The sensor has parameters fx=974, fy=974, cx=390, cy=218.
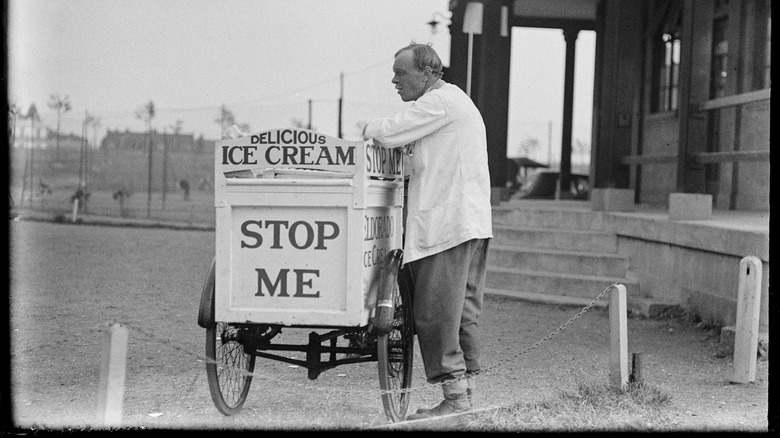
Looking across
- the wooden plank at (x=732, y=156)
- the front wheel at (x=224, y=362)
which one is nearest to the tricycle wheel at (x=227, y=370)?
the front wheel at (x=224, y=362)

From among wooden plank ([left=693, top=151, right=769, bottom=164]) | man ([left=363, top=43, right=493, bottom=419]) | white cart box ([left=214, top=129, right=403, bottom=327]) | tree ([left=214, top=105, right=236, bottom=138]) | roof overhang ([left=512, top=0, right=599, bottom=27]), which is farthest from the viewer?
tree ([left=214, top=105, right=236, bottom=138])

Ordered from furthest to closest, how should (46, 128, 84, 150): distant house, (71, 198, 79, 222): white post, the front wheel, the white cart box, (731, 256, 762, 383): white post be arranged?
(46, 128, 84, 150): distant house → (71, 198, 79, 222): white post → (731, 256, 762, 383): white post → the front wheel → the white cart box

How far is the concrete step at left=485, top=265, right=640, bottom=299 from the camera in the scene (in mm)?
9789

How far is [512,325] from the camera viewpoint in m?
8.68

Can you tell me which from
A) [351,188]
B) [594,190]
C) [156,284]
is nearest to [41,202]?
[156,284]

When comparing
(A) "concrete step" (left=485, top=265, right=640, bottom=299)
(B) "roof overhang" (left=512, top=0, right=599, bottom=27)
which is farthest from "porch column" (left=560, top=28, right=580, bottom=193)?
(A) "concrete step" (left=485, top=265, right=640, bottom=299)

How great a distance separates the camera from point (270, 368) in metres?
6.67

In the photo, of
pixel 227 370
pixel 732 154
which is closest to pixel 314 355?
pixel 227 370

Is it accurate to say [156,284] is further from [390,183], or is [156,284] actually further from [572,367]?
[390,183]

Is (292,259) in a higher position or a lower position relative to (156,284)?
higher

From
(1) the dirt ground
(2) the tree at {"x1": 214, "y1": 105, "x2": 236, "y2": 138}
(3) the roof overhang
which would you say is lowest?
(1) the dirt ground

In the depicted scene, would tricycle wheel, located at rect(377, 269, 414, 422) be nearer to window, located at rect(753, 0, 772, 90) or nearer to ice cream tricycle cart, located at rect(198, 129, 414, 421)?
ice cream tricycle cart, located at rect(198, 129, 414, 421)

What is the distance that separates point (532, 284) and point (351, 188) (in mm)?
5982

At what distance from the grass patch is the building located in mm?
3934
